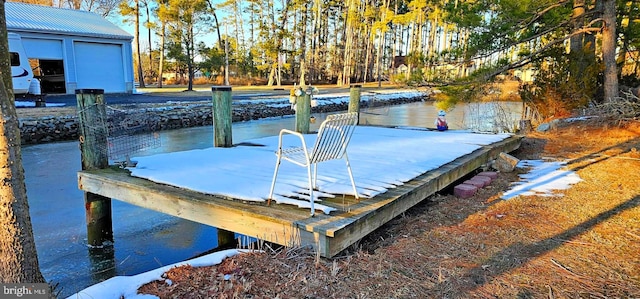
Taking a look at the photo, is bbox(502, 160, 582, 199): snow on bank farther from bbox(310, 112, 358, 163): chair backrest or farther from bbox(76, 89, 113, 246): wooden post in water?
bbox(76, 89, 113, 246): wooden post in water

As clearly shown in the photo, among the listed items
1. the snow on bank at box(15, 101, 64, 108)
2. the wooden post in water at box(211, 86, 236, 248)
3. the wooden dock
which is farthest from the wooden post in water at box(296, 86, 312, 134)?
the snow on bank at box(15, 101, 64, 108)

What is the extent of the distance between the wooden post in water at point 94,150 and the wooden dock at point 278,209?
13cm

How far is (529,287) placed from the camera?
84.4 inches

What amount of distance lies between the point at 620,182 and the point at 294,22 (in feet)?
89.3

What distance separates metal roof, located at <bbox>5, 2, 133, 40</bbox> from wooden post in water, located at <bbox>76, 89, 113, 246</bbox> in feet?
42.2

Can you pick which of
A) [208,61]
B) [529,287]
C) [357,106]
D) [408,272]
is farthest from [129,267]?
[208,61]

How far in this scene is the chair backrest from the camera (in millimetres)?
2553

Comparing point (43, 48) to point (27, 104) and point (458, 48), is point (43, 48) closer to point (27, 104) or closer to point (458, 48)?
point (27, 104)

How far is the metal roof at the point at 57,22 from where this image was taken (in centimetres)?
1425

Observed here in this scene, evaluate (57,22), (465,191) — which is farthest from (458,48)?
(57,22)

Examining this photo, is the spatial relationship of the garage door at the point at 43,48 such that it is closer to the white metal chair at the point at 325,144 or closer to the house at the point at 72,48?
the house at the point at 72,48

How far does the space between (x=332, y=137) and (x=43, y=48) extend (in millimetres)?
15741

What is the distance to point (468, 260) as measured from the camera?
2.46m

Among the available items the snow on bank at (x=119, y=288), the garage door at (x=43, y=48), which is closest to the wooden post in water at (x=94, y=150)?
the snow on bank at (x=119, y=288)
